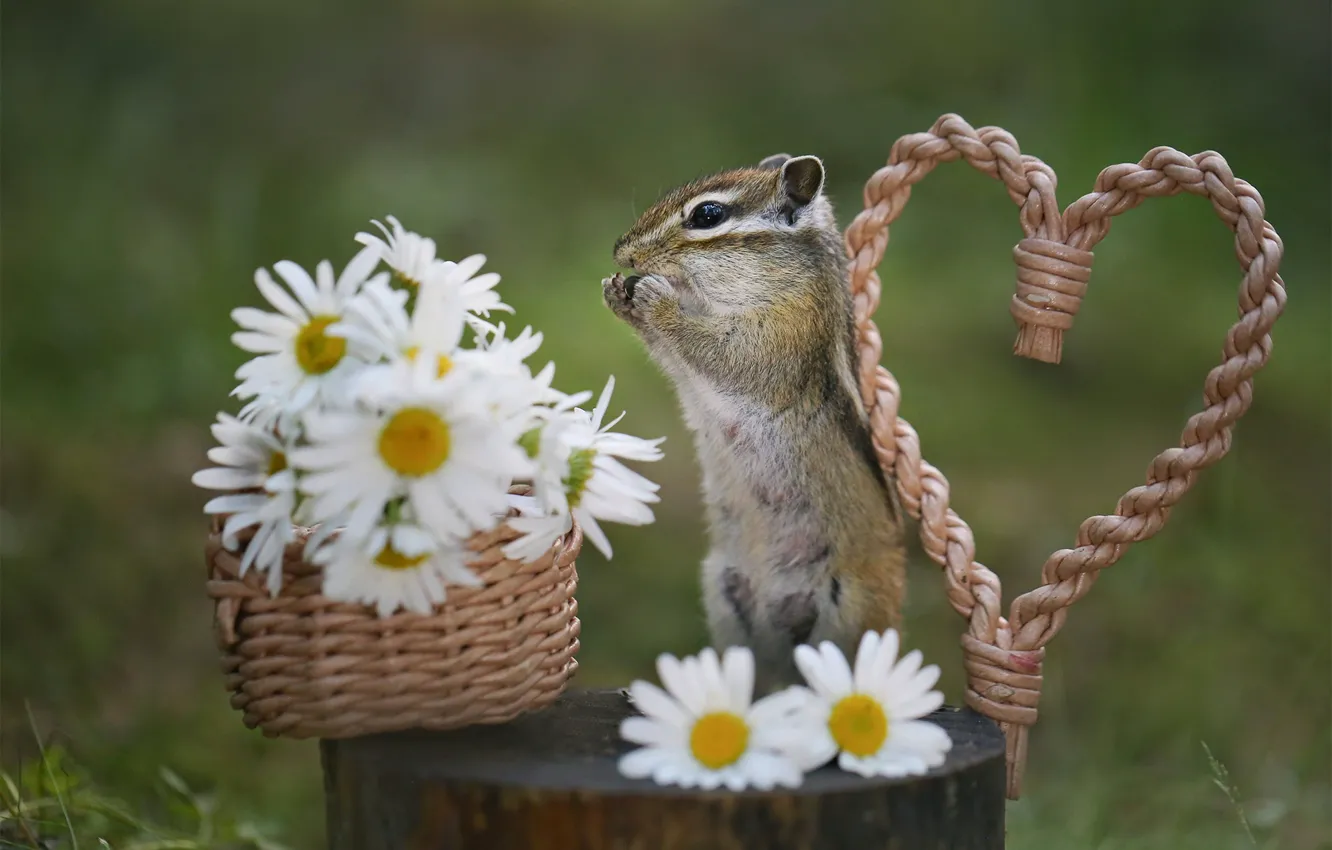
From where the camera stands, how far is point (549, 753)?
1443mm

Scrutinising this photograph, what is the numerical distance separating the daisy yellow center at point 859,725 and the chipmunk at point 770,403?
0.47 m

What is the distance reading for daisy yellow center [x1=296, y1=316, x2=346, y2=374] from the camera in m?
1.37

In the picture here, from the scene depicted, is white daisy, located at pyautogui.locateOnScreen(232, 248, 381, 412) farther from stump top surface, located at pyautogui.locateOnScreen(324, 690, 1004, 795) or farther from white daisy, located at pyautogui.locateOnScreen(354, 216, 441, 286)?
stump top surface, located at pyautogui.locateOnScreen(324, 690, 1004, 795)

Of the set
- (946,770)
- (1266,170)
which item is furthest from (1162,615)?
(946,770)

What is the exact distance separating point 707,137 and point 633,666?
231 cm

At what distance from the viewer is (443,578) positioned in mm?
1358

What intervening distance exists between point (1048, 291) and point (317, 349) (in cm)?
84

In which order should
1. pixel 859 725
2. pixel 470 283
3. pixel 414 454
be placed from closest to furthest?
pixel 414 454, pixel 859 725, pixel 470 283

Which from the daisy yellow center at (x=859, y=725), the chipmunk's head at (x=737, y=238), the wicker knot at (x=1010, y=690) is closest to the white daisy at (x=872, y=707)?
the daisy yellow center at (x=859, y=725)

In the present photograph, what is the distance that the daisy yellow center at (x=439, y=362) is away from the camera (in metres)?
1.33

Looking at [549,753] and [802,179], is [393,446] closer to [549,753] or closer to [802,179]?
[549,753]

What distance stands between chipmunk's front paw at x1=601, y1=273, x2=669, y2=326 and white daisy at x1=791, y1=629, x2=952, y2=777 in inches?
28.3

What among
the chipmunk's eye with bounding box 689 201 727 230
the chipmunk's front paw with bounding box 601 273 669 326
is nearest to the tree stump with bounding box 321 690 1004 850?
the chipmunk's front paw with bounding box 601 273 669 326

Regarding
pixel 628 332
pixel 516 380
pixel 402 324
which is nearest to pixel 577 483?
pixel 516 380
